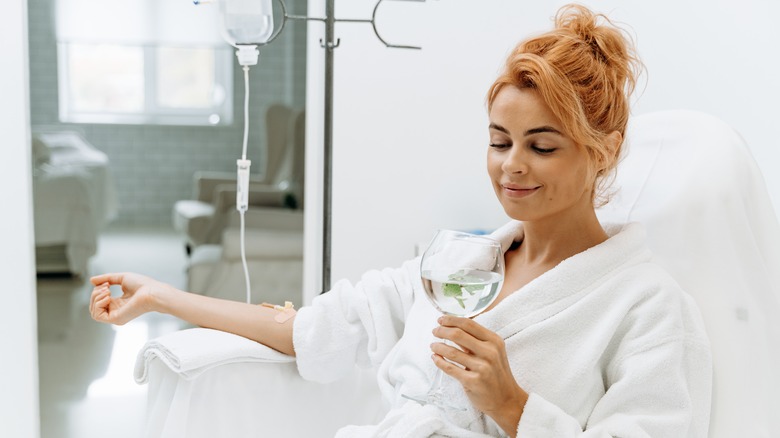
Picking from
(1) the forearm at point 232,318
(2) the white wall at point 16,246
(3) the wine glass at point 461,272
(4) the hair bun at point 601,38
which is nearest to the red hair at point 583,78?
(4) the hair bun at point 601,38

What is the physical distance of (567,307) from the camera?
1.42m

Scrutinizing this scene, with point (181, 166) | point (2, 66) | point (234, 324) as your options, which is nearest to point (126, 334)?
point (181, 166)

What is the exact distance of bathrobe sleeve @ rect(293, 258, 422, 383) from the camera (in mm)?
1690

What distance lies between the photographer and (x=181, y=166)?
8.58 feet

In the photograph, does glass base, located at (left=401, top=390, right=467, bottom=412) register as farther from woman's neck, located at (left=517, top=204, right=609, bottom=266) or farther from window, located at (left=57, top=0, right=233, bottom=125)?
window, located at (left=57, top=0, right=233, bottom=125)

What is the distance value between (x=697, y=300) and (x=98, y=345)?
187 centimetres

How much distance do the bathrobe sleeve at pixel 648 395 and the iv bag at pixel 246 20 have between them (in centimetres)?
101

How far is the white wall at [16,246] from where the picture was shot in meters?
2.31

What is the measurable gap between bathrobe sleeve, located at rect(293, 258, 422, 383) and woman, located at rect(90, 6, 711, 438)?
154 mm

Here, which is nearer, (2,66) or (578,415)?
(578,415)

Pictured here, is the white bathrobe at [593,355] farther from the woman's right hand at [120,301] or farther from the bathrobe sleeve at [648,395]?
the woman's right hand at [120,301]

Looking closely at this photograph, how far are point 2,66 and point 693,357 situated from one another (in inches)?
75.2

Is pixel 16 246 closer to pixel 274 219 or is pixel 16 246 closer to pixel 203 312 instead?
pixel 274 219

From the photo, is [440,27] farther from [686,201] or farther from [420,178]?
[686,201]
